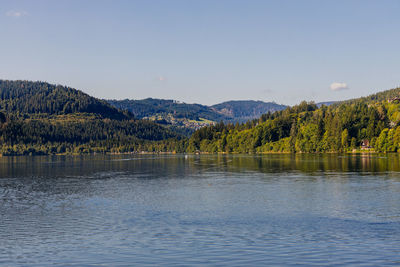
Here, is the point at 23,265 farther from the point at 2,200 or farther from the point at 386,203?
the point at 386,203

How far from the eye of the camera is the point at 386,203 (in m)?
50.2

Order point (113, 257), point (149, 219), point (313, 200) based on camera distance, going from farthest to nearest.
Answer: point (313, 200)
point (149, 219)
point (113, 257)

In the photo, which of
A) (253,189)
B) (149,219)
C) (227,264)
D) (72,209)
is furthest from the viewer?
(253,189)

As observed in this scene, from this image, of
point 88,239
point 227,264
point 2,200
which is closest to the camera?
point 227,264

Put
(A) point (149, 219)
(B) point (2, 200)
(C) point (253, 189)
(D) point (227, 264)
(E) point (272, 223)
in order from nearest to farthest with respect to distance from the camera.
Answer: (D) point (227, 264)
(E) point (272, 223)
(A) point (149, 219)
(B) point (2, 200)
(C) point (253, 189)

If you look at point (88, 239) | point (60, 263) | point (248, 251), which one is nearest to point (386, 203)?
point (248, 251)

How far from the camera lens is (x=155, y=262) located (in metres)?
27.8

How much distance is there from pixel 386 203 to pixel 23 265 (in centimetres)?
4098

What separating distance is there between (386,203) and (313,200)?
8799 millimetres

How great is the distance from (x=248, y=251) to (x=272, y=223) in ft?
33.8

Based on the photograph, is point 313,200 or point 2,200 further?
point 2,200

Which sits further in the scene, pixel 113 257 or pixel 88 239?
pixel 88 239

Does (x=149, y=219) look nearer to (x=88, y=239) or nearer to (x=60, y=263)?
(x=88, y=239)

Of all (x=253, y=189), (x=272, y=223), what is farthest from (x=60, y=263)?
(x=253, y=189)
